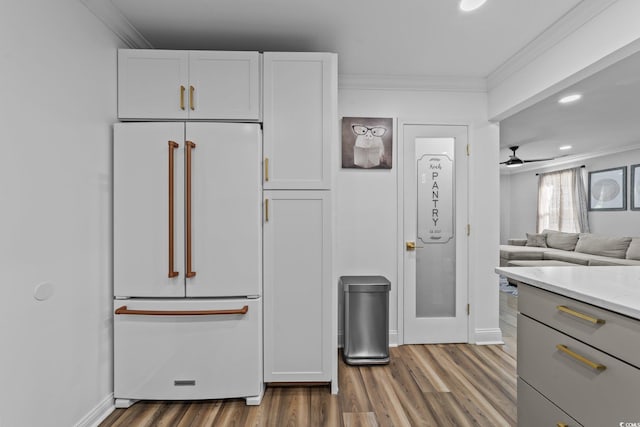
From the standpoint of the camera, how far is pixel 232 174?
206 cm

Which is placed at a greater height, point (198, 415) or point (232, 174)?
point (232, 174)

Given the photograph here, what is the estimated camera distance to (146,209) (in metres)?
2.03

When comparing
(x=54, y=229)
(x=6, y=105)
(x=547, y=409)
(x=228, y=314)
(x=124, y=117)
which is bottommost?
(x=547, y=409)

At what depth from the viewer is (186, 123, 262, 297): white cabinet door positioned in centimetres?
205

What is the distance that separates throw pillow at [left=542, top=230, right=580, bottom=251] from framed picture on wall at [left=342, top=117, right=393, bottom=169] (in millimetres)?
5793

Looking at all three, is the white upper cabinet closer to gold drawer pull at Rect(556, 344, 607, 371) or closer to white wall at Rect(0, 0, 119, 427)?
white wall at Rect(0, 0, 119, 427)

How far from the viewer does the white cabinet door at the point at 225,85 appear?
210 cm

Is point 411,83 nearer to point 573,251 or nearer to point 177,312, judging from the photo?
point 177,312

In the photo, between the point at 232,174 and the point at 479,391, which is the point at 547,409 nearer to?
the point at 479,391

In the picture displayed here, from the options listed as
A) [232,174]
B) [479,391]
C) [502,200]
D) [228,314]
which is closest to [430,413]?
[479,391]

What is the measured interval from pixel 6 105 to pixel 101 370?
62.0 inches

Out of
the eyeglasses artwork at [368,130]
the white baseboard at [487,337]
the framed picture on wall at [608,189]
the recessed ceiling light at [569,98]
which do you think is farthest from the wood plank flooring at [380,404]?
the framed picture on wall at [608,189]

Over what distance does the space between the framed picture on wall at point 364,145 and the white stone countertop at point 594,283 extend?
1584mm

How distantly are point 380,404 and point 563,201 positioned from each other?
759 centimetres
